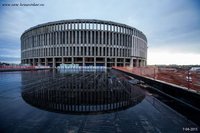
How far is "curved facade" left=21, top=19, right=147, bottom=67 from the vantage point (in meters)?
63.5

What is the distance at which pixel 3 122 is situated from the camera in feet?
12.8

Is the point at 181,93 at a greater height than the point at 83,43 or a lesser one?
lesser

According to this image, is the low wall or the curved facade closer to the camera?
the low wall

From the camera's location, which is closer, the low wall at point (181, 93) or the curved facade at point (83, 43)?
the low wall at point (181, 93)

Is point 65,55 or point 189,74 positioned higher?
point 65,55

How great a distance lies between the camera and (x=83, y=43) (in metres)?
63.6

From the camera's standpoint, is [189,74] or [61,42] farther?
[61,42]

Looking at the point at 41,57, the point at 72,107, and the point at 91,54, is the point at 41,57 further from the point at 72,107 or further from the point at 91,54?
the point at 72,107

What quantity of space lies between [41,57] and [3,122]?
7203 centimetres

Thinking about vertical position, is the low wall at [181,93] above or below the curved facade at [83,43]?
below

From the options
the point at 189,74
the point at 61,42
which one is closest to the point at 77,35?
the point at 61,42

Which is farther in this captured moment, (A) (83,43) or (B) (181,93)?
(A) (83,43)

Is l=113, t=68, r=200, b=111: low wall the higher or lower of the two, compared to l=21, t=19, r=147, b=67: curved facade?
lower

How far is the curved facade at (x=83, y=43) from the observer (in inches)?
2499
